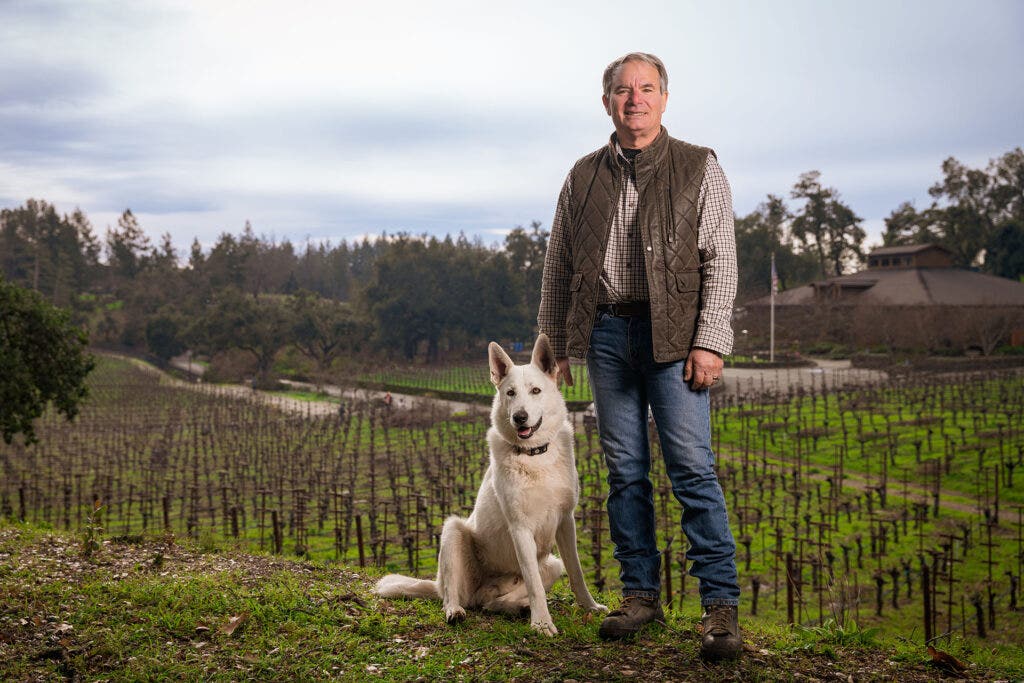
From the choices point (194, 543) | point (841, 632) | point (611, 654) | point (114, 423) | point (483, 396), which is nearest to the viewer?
point (611, 654)

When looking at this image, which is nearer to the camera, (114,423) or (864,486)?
(864,486)

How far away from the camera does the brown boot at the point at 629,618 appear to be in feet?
11.8

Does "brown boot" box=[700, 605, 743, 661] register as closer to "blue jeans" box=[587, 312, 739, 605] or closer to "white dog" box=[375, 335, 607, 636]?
"blue jeans" box=[587, 312, 739, 605]

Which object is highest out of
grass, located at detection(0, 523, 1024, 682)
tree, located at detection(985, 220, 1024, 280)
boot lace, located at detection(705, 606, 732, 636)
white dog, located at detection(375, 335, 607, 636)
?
tree, located at detection(985, 220, 1024, 280)

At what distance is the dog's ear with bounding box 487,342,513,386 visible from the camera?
3734 millimetres

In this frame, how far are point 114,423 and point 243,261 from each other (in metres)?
40.5

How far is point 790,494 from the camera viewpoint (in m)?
17.3

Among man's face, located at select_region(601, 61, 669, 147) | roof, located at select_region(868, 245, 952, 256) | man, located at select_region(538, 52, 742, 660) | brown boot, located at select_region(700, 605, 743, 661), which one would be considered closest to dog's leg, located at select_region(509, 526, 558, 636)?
man, located at select_region(538, 52, 742, 660)

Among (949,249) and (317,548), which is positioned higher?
(949,249)

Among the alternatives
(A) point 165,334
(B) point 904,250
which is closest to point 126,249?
(A) point 165,334

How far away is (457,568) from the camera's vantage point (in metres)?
4.07

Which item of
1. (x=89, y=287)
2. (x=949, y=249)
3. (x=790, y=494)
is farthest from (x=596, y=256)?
(x=89, y=287)

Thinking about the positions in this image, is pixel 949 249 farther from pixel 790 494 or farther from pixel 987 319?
pixel 790 494

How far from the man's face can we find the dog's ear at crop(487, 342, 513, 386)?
1.16 metres
